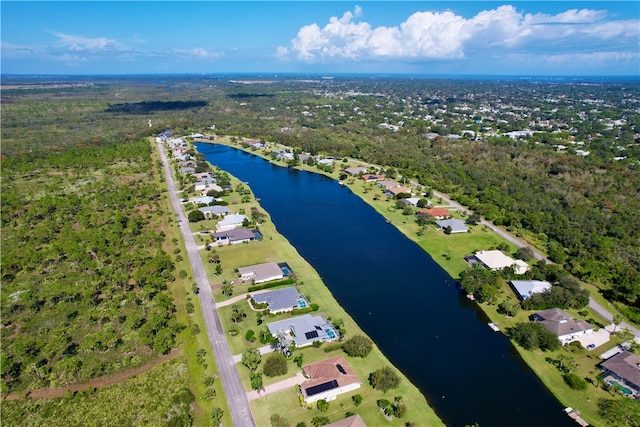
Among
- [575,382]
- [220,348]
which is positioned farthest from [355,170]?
[575,382]

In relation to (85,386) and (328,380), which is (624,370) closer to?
(328,380)

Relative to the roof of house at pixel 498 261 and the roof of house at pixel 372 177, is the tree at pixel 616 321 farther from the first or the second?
the roof of house at pixel 372 177

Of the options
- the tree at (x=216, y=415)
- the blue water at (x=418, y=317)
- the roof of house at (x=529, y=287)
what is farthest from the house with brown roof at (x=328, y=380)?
the roof of house at (x=529, y=287)

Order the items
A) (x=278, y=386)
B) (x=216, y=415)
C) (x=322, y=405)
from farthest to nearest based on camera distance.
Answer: (x=278, y=386), (x=322, y=405), (x=216, y=415)

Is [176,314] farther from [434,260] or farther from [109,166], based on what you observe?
[109,166]

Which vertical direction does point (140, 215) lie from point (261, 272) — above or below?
above

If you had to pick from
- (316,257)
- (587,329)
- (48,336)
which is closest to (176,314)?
(48,336)
